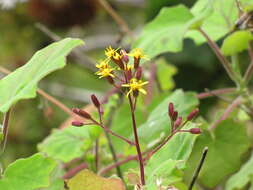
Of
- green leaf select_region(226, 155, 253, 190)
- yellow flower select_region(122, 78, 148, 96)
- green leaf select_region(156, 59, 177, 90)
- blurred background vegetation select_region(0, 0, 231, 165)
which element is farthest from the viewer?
blurred background vegetation select_region(0, 0, 231, 165)

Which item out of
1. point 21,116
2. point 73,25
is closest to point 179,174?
point 21,116

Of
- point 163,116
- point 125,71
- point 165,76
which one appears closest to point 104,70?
point 125,71

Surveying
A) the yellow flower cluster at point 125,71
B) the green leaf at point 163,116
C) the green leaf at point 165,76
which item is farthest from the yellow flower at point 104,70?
the green leaf at point 165,76

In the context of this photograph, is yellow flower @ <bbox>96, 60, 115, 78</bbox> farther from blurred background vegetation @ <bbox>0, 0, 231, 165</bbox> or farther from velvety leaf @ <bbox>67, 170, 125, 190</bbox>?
blurred background vegetation @ <bbox>0, 0, 231, 165</bbox>

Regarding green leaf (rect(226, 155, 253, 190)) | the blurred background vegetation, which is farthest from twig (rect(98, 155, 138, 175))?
the blurred background vegetation

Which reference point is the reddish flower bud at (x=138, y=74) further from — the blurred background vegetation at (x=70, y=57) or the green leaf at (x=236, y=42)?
the blurred background vegetation at (x=70, y=57)

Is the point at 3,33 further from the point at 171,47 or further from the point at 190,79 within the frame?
the point at 171,47
